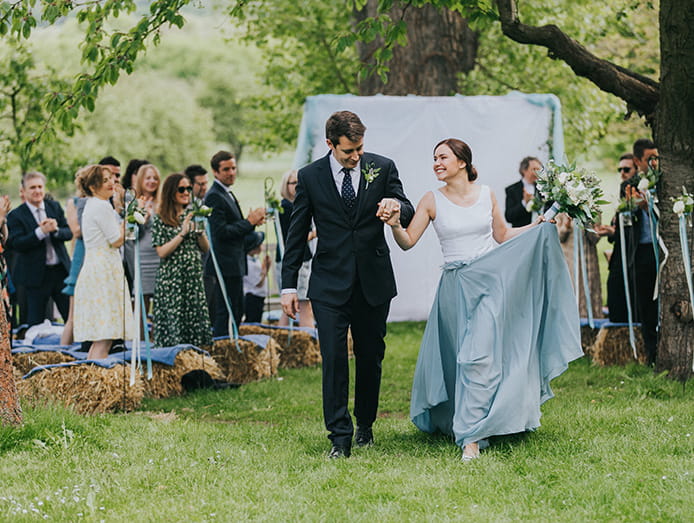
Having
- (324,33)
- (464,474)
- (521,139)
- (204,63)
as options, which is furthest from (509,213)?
(204,63)

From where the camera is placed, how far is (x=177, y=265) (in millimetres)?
A: 9289

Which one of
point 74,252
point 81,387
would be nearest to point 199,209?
point 74,252

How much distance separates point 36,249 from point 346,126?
6.31 m

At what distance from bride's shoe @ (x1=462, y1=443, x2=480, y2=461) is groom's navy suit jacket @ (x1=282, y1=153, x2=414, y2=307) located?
3.41ft

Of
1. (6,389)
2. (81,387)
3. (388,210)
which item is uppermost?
(388,210)

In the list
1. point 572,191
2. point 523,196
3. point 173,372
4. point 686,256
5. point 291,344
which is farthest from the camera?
point 523,196

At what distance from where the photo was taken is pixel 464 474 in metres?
5.79

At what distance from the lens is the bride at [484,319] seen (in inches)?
247

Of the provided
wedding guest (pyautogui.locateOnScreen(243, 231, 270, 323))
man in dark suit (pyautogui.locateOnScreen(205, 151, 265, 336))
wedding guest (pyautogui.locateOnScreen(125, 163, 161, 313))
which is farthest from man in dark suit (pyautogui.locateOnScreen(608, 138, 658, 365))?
wedding guest (pyautogui.locateOnScreen(125, 163, 161, 313))

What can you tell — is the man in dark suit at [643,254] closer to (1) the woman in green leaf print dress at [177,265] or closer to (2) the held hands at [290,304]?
(1) the woman in green leaf print dress at [177,265]

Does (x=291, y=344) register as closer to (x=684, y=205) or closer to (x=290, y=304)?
(x=684, y=205)

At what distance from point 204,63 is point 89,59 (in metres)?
83.8

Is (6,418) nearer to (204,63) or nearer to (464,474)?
(464,474)

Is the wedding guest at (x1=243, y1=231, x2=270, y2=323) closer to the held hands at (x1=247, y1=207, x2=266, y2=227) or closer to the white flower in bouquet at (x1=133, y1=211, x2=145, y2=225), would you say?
the held hands at (x1=247, y1=207, x2=266, y2=227)
